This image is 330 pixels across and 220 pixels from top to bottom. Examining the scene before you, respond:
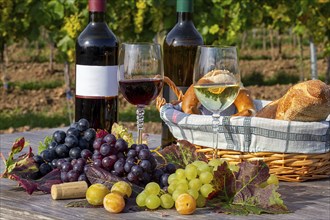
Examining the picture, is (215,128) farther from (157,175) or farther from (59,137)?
(59,137)

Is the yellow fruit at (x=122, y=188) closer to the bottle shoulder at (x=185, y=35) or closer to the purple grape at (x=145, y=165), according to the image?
the purple grape at (x=145, y=165)

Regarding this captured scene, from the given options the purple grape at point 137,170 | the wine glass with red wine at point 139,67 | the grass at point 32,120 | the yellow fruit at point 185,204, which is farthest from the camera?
the grass at point 32,120

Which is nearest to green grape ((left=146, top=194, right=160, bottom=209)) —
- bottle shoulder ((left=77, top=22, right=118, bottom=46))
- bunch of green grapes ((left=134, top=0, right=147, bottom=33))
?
bottle shoulder ((left=77, top=22, right=118, bottom=46))

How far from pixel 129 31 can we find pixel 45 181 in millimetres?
6280

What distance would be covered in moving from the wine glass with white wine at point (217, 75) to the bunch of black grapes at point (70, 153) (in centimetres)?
34

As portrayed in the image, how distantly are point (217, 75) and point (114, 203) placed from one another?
492 mm

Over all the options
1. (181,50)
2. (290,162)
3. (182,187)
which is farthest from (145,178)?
(181,50)

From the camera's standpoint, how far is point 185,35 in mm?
2668

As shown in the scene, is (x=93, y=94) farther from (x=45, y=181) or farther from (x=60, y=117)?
(x=60, y=117)

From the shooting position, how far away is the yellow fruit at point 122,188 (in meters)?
1.90

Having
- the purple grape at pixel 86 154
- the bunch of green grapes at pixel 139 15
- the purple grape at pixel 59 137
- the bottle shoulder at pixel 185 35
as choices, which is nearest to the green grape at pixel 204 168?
the purple grape at pixel 86 154

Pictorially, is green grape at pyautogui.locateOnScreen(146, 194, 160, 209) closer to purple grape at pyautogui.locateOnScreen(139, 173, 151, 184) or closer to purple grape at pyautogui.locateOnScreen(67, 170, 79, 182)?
purple grape at pyautogui.locateOnScreen(139, 173, 151, 184)

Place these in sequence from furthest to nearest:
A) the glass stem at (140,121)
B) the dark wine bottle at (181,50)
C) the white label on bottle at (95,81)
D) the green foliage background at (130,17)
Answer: the green foliage background at (130,17) < the dark wine bottle at (181,50) < the white label on bottle at (95,81) < the glass stem at (140,121)

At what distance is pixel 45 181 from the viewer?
2.07 metres
